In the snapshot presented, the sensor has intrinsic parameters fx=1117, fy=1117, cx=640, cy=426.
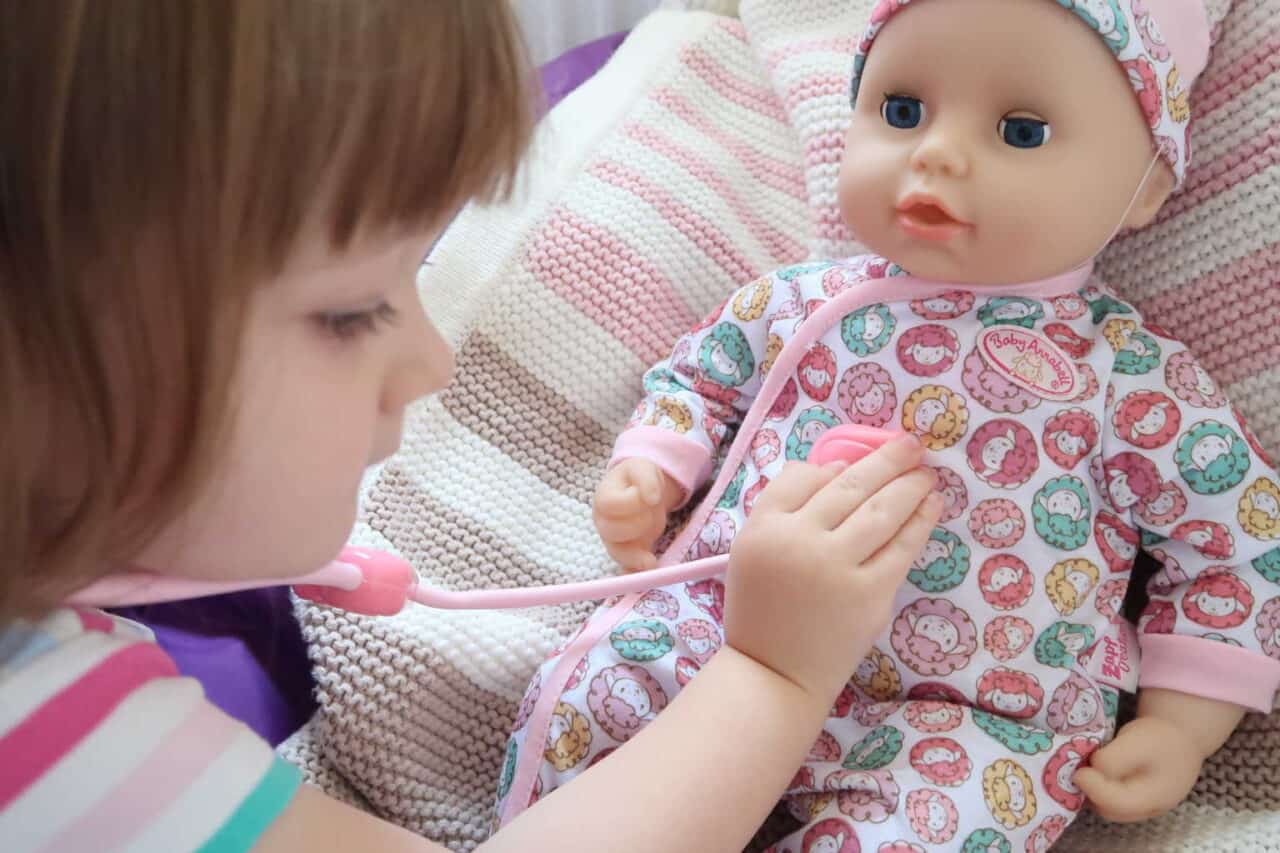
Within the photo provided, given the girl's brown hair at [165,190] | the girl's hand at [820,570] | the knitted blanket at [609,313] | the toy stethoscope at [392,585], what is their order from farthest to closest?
the knitted blanket at [609,313], the girl's hand at [820,570], the toy stethoscope at [392,585], the girl's brown hair at [165,190]

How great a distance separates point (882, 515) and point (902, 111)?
10.2 inches

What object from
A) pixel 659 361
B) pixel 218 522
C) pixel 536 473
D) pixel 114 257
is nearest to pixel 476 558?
pixel 536 473

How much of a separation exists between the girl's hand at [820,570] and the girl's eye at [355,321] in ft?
0.88

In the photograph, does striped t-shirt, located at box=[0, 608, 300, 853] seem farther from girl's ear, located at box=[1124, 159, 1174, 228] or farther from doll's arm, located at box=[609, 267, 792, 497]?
girl's ear, located at box=[1124, 159, 1174, 228]

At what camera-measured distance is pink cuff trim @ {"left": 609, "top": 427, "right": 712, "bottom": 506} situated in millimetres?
798

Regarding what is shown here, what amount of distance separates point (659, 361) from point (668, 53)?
0.33 m

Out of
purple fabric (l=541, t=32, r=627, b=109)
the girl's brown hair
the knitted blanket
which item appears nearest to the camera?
the girl's brown hair

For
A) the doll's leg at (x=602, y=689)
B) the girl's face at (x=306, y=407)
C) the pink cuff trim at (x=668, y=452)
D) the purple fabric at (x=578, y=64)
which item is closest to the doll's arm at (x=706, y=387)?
the pink cuff trim at (x=668, y=452)

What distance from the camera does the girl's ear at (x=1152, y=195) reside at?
731 mm

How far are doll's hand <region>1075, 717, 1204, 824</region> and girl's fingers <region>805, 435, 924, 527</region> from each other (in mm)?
204

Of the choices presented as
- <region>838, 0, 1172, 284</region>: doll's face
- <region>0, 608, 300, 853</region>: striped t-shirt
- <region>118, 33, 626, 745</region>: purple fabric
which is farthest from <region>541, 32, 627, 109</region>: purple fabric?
<region>0, 608, 300, 853</region>: striped t-shirt

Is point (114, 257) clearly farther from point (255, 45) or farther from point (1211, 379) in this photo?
point (1211, 379)

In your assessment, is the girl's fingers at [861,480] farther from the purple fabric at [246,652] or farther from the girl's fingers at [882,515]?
the purple fabric at [246,652]

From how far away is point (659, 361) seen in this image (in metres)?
0.91
